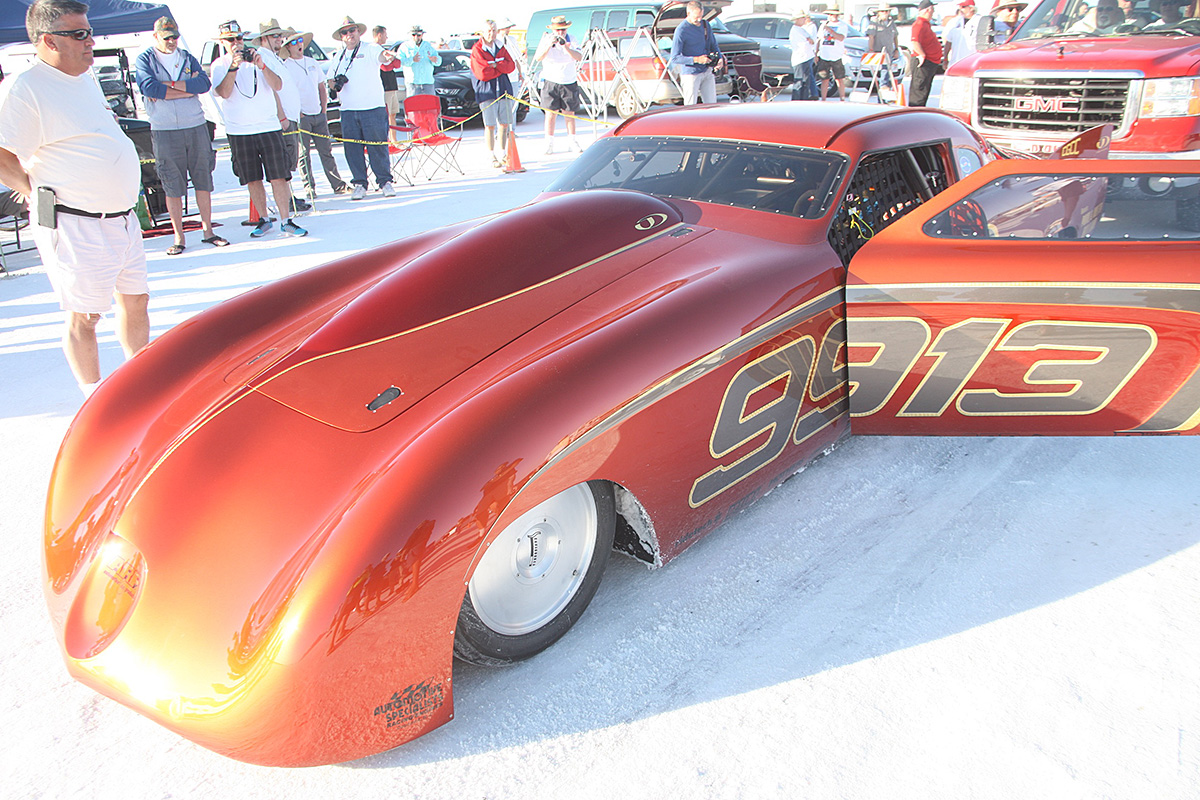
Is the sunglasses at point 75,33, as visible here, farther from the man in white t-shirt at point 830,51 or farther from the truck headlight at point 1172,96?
the man in white t-shirt at point 830,51

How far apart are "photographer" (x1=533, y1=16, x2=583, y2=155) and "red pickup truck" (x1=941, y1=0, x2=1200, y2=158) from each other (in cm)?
596

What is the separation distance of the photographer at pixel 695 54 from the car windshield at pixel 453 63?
801 cm

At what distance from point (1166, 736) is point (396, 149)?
10.5 m

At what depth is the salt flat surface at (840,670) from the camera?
1.97 meters

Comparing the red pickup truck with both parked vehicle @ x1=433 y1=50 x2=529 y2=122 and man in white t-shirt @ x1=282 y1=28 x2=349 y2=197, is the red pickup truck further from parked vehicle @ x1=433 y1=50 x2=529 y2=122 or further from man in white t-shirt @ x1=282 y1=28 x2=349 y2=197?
parked vehicle @ x1=433 y1=50 x2=529 y2=122

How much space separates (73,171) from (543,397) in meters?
2.64

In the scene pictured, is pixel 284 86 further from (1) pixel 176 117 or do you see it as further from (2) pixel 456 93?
(2) pixel 456 93

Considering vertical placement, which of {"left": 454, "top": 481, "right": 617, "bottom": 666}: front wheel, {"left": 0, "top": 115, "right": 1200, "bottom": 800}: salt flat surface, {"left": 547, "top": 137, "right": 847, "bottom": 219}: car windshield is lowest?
{"left": 0, "top": 115, "right": 1200, "bottom": 800}: salt flat surface

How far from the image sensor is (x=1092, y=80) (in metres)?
6.03

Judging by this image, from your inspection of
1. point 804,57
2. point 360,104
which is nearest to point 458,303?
point 360,104

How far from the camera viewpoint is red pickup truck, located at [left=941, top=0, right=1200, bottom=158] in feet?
18.8

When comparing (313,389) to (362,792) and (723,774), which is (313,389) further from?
(723,774)

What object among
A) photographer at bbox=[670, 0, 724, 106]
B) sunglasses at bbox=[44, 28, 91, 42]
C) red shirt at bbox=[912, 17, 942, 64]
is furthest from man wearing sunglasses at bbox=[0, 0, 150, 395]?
red shirt at bbox=[912, 17, 942, 64]

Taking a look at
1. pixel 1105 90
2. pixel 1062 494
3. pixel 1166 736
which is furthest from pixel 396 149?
pixel 1166 736
